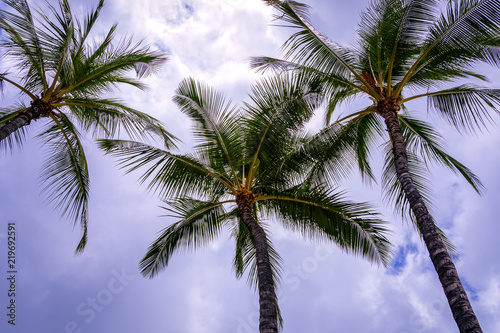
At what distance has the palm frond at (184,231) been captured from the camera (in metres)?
10.1

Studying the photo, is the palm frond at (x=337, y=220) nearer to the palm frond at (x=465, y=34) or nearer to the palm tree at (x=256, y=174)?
the palm tree at (x=256, y=174)

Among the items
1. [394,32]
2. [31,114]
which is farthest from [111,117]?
[394,32]

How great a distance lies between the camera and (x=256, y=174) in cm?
1047

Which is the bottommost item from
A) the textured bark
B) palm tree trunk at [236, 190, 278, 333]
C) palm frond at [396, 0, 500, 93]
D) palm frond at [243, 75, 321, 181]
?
palm tree trunk at [236, 190, 278, 333]

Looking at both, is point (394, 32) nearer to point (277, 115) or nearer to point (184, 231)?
point (277, 115)

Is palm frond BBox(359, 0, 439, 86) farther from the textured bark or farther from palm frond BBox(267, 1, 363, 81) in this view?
the textured bark

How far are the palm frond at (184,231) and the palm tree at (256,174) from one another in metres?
0.02

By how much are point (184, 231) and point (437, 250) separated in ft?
19.2

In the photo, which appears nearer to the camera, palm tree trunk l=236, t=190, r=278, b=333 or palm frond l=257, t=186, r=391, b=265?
palm tree trunk l=236, t=190, r=278, b=333

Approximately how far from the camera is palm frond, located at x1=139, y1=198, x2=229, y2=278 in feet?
33.1

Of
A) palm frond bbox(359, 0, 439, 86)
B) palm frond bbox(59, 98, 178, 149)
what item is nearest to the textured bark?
palm frond bbox(59, 98, 178, 149)

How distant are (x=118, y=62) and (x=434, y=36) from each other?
7054 mm

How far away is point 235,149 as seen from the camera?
998 centimetres

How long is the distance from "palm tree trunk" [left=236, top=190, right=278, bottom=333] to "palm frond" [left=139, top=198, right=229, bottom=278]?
0.85 meters
